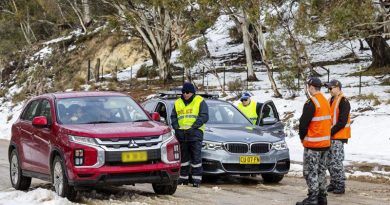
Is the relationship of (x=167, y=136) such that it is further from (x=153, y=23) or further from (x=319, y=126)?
(x=153, y=23)

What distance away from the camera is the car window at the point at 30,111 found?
11.7 metres

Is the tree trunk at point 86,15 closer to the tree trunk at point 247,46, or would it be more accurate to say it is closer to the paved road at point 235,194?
the tree trunk at point 247,46

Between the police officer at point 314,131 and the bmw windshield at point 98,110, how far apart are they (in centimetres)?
251

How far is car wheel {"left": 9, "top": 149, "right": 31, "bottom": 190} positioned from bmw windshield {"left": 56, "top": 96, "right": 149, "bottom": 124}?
5.00 feet

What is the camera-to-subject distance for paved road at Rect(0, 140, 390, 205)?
406 inches

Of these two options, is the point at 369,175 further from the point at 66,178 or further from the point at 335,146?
the point at 66,178

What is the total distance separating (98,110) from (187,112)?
6.43ft

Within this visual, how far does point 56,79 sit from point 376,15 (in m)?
29.1

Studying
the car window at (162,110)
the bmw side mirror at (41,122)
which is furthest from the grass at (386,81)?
the bmw side mirror at (41,122)

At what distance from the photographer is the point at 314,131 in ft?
31.8

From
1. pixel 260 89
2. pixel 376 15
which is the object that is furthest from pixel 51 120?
pixel 260 89

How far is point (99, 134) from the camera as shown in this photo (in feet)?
31.7

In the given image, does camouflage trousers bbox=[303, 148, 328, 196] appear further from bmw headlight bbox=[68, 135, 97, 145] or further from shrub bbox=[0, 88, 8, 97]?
shrub bbox=[0, 88, 8, 97]

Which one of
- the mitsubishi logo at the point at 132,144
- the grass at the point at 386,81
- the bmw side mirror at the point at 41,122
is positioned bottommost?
the grass at the point at 386,81
